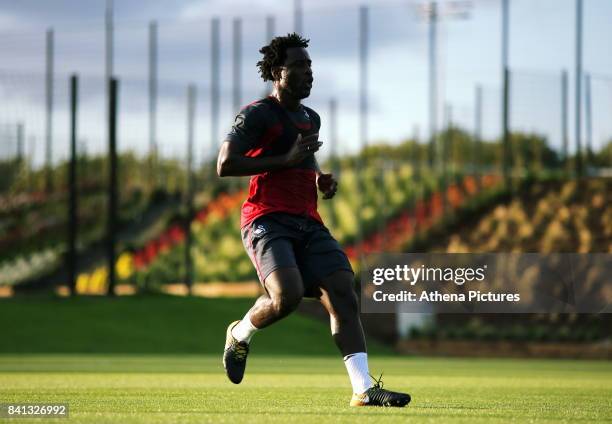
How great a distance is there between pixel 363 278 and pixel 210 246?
30.8 feet

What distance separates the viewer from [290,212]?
885 centimetres

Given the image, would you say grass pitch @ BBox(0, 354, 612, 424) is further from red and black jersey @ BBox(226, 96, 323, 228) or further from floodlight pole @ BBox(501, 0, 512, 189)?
floodlight pole @ BBox(501, 0, 512, 189)

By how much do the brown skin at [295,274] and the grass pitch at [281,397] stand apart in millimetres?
555

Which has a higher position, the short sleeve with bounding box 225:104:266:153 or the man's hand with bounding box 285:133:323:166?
the short sleeve with bounding box 225:104:266:153

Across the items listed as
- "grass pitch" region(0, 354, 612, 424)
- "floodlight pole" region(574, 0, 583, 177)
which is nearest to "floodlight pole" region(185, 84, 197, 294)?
"floodlight pole" region(574, 0, 583, 177)

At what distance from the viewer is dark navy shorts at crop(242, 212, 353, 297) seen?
28.7 ft

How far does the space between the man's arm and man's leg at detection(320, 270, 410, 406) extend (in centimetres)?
85

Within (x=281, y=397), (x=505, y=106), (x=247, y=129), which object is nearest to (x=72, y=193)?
(x=505, y=106)

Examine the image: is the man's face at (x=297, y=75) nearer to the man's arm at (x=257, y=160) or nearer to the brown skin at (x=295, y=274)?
the brown skin at (x=295, y=274)

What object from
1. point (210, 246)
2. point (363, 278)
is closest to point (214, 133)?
point (210, 246)

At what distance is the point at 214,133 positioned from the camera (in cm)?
3759

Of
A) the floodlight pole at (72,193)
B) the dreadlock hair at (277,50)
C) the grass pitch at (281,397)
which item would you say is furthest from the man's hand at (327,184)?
the floodlight pole at (72,193)

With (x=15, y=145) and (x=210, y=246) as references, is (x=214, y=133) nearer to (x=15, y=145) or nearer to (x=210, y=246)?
(x=210, y=246)

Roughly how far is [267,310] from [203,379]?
17.4 feet
